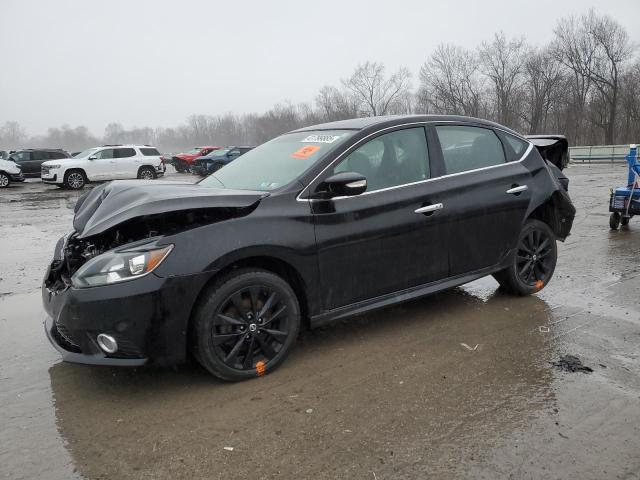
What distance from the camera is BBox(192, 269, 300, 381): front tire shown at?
123 inches

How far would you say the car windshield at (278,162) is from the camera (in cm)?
377

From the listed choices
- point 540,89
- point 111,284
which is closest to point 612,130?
point 540,89

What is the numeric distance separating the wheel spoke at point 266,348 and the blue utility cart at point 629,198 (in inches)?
282

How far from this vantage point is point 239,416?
9.64 feet

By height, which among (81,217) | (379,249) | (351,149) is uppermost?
(351,149)

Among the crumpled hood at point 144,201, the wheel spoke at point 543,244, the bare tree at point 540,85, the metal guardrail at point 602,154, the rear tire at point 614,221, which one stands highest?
the bare tree at point 540,85

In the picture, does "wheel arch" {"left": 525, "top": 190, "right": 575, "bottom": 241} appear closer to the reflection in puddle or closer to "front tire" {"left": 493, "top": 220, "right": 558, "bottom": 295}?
"front tire" {"left": 493, "top": 220, "right": 558, "bottom": 295}

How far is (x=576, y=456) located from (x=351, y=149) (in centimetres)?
241

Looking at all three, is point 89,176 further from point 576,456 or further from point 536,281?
point 576,456

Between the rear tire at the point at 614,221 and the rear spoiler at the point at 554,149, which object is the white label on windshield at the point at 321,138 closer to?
the rear spoiler at the point at 554,149

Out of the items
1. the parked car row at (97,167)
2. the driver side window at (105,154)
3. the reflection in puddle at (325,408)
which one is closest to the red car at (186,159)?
the parked car row at (97,167)

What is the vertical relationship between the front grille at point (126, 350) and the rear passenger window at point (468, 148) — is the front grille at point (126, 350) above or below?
below

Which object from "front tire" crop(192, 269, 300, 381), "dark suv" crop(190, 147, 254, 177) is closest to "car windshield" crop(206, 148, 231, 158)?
"dark suv" crop(190, 147, 254, 177)

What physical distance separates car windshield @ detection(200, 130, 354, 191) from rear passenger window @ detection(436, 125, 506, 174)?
93 cm
